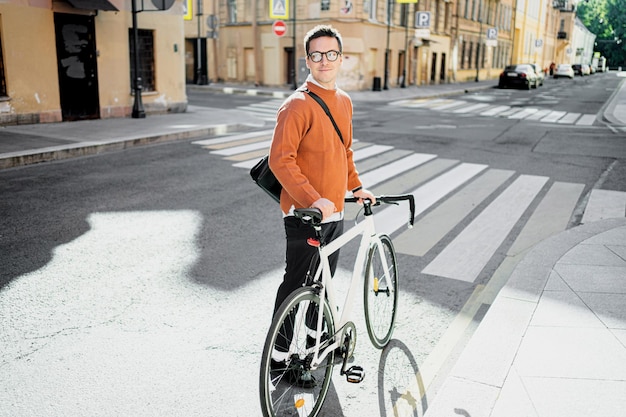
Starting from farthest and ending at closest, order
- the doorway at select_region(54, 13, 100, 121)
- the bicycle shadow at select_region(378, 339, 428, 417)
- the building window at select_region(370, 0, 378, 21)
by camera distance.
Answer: the building window at select_region(370, 0, 378, 21) < the doorway at select_region(54, 13, 100, 121) < the bicycle shadow at select_region(378, 339, 428, 417)

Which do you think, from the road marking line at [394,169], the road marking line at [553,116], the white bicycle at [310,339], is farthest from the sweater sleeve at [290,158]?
the road marking line at [553,116]

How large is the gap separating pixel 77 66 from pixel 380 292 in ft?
45.9

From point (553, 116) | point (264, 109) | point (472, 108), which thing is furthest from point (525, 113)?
point (264, 109)

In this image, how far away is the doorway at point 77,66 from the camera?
14844 millimetres

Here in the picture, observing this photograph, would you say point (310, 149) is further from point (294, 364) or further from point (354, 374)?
point (354, 374)

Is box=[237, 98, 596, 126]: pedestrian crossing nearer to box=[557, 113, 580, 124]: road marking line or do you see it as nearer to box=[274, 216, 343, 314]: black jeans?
box=[557, 113, 580, 124]: road marking line

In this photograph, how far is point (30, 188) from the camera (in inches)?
321

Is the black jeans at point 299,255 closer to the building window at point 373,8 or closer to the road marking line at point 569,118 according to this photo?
the road marking line at point 569,118

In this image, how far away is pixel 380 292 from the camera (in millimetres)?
3844

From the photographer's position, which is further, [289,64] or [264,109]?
[289,64]

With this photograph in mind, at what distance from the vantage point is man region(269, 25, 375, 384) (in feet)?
9.62

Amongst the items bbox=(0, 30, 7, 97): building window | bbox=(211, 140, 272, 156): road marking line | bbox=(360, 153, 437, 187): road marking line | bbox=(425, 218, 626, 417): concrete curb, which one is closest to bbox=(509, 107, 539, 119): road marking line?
bbox=(360, 153, 437, 187): road marking line

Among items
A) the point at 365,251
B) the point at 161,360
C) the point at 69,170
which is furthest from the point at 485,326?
the point at 69,170

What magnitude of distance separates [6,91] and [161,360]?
12.6m
